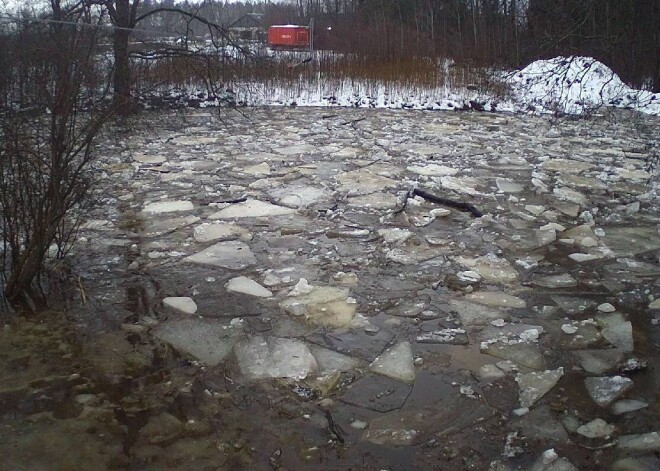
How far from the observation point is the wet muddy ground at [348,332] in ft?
8.77

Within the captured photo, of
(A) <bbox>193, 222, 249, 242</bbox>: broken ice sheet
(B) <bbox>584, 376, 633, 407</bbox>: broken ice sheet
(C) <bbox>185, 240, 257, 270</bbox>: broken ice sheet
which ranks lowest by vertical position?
(B) <bbox>584, 376, 633, 407</bbox>: broken ice sheet

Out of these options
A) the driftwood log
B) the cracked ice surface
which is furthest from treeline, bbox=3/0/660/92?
the driftwood log

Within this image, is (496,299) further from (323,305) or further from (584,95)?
(584,95)

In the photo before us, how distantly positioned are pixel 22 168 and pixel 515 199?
15.4 ft

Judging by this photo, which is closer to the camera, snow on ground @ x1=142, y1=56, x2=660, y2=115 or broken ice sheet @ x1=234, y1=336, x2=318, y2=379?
broken ice sheet @ x1=234, y1=336, x2=318, y2=379

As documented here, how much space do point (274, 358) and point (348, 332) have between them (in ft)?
1.76

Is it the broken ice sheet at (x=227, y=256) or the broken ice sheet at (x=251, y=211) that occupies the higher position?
the broken ice sheet at (x=251, y=211)

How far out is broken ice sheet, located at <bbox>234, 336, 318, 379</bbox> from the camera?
3232 millimetres

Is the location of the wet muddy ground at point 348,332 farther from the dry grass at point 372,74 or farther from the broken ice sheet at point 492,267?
the dry grass at point 372,74

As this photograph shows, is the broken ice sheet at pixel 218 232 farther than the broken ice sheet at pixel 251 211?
No

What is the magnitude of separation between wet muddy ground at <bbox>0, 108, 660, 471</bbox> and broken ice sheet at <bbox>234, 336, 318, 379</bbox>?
0.01 meters

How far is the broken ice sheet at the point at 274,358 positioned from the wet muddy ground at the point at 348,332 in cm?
1

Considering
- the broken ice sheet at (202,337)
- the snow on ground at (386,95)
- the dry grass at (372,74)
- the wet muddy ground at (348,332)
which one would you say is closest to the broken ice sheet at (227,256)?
the wet muddy ground at (348,332)

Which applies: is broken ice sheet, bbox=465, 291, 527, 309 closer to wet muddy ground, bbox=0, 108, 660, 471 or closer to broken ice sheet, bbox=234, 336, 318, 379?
wet muddy ground, bbox=0, 108, 660, 471
